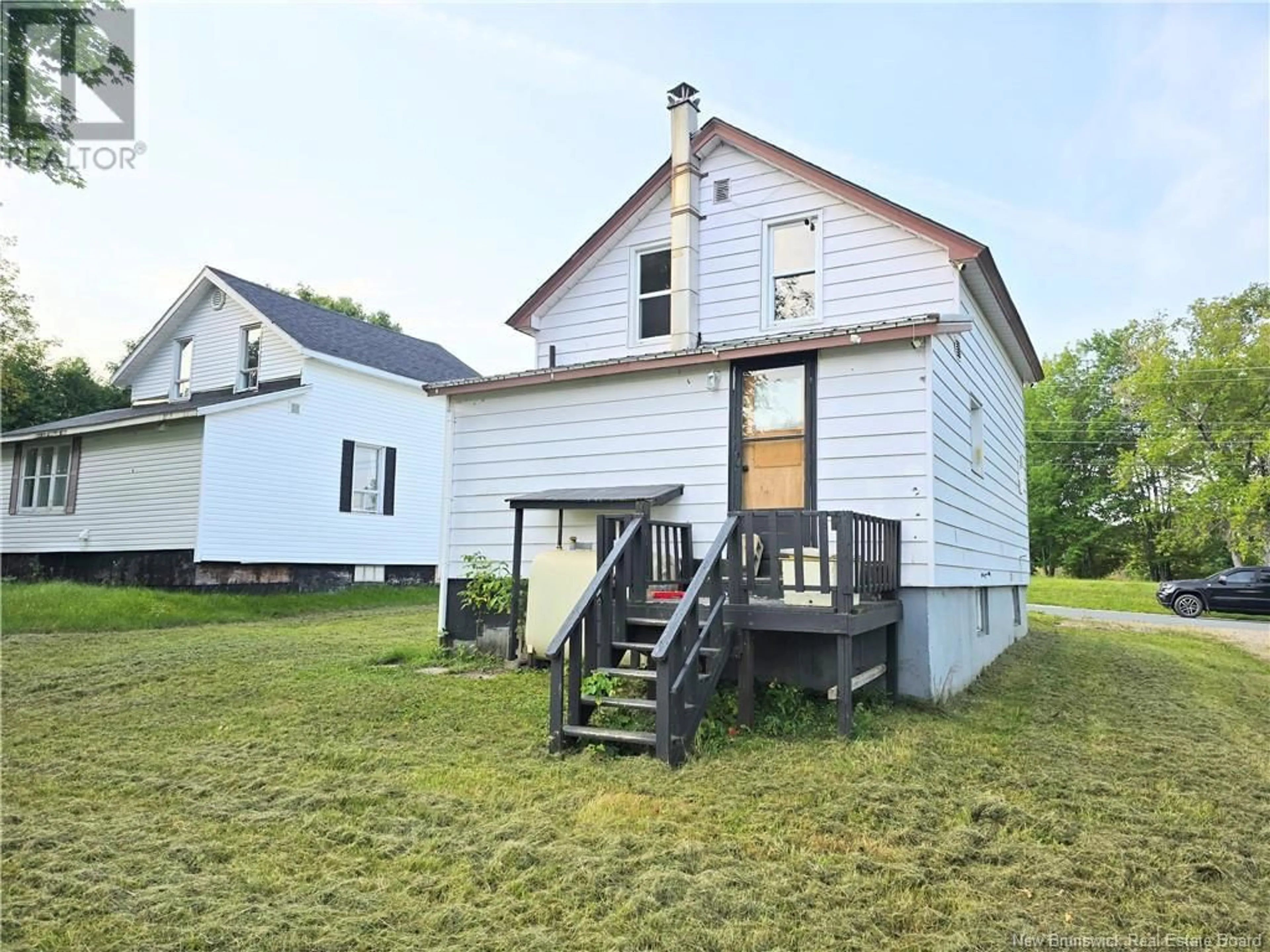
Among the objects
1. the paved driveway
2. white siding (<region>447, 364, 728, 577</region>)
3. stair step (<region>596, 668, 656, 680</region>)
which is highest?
white siding (<region>447, 364, 728, 577</region>)

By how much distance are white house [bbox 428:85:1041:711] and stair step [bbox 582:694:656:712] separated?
266 cm

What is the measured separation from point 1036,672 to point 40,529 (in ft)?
62.9

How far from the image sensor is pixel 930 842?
333 cm

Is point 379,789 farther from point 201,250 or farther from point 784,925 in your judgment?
point 201,250

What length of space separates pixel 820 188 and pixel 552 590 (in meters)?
5.61

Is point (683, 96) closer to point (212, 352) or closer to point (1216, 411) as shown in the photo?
point (212, 352)

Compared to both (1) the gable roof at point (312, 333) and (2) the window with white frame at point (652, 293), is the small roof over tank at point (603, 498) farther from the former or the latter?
(1) the gable roof at point (312, 333)

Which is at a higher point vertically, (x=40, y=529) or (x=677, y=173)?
(x=677, y=173)

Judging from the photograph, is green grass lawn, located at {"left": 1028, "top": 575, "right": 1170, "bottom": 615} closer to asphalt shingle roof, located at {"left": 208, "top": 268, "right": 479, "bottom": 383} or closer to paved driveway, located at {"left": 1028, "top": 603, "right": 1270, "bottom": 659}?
paved driveway, located at {"left": 1028, "top": 603, "right": 1270, "bottom": 659}

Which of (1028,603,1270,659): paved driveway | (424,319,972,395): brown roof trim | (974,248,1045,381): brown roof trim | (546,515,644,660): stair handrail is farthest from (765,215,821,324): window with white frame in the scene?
(1028,603,1270,659): paved driveway

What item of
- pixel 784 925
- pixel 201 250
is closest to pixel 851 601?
pixel 784 925

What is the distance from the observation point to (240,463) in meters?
14.3

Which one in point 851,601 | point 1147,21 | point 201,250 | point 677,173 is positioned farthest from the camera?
point 201,250

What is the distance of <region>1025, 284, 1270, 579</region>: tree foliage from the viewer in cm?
2662
